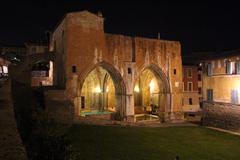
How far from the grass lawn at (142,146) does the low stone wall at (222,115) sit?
2.78 metres

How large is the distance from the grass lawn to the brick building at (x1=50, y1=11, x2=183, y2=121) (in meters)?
5.31

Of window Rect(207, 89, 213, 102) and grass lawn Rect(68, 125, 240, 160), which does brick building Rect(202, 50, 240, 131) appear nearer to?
window Rect(207, 89, 213, 102)

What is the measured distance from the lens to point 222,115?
22.2m

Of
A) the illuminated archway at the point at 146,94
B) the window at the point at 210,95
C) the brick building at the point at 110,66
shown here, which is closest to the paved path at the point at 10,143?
the brick building at the point at 110,66

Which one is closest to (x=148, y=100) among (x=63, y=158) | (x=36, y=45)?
(x=36, y=45)

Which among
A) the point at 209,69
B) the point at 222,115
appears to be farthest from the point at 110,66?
the point at 222,115

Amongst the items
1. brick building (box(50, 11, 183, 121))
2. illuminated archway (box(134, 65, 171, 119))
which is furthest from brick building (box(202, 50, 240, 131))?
illuminated archway (box(134, 65, 171, 119))

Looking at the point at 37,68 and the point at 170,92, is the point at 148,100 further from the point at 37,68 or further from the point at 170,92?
the point at 37,68

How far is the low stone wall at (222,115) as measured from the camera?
20.8 m

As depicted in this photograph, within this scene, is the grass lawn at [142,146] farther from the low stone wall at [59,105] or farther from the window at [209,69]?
the window at [209,69]

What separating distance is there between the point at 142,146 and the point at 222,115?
439 inches

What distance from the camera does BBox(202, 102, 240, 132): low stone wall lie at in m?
20.8

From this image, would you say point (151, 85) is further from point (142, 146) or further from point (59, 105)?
point (142, 146)

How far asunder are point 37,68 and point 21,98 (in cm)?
1707
